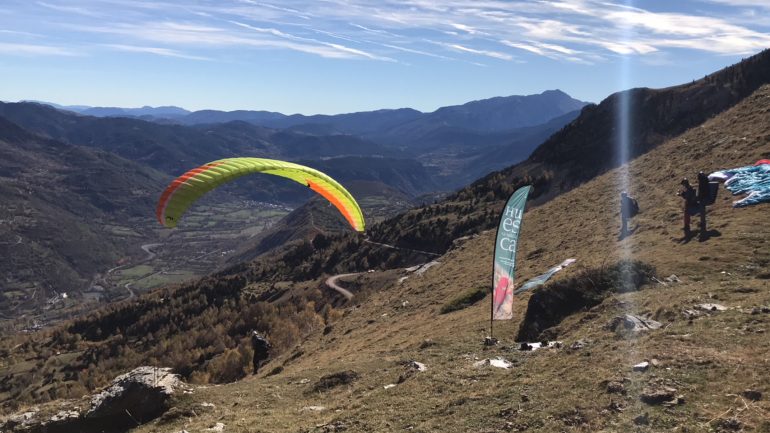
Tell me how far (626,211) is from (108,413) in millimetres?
24921

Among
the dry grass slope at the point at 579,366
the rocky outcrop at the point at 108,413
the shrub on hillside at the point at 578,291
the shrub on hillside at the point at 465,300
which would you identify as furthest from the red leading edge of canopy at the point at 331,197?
the rocky outcrop at the point at 108,413

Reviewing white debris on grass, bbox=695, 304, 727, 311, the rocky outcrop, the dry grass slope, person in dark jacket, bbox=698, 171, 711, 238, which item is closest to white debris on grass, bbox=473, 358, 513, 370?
the dry grass slope

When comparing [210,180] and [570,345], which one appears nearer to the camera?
[570,345]

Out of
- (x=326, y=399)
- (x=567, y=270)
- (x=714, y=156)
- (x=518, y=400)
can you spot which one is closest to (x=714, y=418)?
(x=518, y=400)

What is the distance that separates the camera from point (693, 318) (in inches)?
481

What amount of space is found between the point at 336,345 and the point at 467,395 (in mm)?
14388

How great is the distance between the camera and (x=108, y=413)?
14016 mm

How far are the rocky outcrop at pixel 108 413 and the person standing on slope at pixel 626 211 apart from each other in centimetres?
2164

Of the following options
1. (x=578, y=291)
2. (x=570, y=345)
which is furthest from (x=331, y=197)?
(x=570, y=345)

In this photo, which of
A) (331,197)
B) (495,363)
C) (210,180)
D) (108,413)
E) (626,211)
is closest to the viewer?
(495,363)

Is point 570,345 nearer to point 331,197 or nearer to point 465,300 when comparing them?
point 465,300

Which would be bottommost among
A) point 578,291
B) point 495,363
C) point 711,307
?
point 495,363

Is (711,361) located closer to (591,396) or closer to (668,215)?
(591,396)

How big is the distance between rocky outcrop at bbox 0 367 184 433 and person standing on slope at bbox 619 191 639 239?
852 inches
